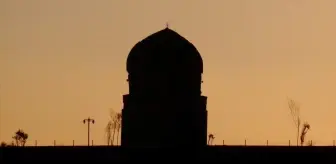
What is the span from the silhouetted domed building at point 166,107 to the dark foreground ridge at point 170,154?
146 cm

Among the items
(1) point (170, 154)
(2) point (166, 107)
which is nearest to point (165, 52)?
(2) point (166, 107)

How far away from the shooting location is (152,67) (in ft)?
220

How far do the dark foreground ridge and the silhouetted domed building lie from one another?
146cm

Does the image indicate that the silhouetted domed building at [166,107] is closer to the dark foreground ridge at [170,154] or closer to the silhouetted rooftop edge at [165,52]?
the silhouetted rooftop edge at [165,52]

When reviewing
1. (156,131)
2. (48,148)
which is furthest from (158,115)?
(48,148)

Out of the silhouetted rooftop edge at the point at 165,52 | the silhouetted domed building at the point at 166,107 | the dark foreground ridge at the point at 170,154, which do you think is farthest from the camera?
the silhouetted rooftop edge at the point at 165,52

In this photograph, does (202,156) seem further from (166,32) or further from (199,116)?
(166,32)

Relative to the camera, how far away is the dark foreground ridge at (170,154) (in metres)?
63.5

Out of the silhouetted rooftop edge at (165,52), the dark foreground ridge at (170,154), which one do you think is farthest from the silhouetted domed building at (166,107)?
the dark foreground ridge at (170,154)

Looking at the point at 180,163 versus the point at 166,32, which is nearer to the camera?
the point at 180,163

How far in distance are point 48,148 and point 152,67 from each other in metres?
7.26

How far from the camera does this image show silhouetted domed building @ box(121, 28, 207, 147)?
66.5 metres

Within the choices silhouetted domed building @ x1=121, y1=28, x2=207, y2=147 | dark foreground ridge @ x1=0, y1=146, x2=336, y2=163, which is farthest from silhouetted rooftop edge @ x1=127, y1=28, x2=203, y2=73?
dark foreground ridge @ x1=0, y1=146, x2=336, y2=163

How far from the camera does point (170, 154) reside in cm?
6384
